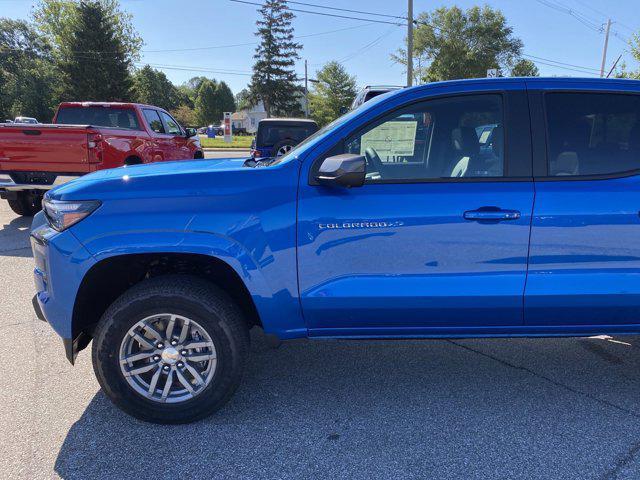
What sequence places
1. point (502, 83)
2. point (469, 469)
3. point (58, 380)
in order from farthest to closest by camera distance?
point (58, 380) < point (502, 83) < point (469, 469)

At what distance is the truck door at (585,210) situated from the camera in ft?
8.84

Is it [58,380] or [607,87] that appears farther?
[58,380]

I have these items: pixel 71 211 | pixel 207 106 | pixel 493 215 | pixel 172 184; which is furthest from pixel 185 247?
pixel 207 106

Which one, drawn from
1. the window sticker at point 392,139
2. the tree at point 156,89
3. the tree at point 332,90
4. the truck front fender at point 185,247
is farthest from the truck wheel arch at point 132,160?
the tree at point 156,89

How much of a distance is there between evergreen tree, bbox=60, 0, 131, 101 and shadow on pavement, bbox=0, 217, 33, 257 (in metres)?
38.8

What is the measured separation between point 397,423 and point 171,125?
31.1ft

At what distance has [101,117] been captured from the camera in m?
9.65

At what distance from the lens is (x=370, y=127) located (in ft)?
→ 9.27

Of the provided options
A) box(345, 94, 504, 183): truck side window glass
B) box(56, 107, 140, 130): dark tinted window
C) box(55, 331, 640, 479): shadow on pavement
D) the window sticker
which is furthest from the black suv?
box(345, 94, 504, 183): truck side window glass

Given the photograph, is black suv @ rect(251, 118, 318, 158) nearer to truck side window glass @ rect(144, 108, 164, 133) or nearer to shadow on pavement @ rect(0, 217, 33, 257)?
truck side window glass @ rect(144, 108, 164, 133)

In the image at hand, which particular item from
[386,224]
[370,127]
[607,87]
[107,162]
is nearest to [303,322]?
[386,224]

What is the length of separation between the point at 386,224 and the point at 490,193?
62 cm

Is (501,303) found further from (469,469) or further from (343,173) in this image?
(343,173)

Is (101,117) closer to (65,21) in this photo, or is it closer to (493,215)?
(493,215)
